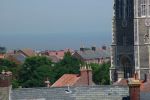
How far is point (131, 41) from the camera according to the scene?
91.7 meters

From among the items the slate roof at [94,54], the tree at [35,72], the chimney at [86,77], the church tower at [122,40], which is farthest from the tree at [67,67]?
the slate roof at [94,54]

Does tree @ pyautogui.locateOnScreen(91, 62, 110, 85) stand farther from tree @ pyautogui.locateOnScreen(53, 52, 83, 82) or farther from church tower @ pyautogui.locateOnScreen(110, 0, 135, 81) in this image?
tree @ pyautogui.locateOnScreen(53, 52, 83, 82)

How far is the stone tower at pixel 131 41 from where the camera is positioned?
9000 centimetres

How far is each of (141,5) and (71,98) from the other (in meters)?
53.4

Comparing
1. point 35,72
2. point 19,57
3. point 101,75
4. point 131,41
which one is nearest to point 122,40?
point 131,41

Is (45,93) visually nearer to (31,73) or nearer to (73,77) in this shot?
(73,77)

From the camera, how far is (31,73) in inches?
3868

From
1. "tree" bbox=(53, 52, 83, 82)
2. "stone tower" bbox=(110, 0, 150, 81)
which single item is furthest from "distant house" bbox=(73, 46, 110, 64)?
"stone tower" bbox=(110, 0, 150, 81)

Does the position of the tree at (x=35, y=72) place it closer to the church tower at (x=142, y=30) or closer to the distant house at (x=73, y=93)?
the church tower at (x=142, y=30)

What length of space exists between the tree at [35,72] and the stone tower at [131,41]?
7.80m

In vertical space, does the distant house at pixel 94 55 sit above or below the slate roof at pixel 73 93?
above

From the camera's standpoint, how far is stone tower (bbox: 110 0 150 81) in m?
90.0

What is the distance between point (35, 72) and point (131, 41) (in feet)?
38.1

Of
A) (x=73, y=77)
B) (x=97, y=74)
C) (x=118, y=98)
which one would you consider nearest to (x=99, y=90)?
(x=118, y=98)
